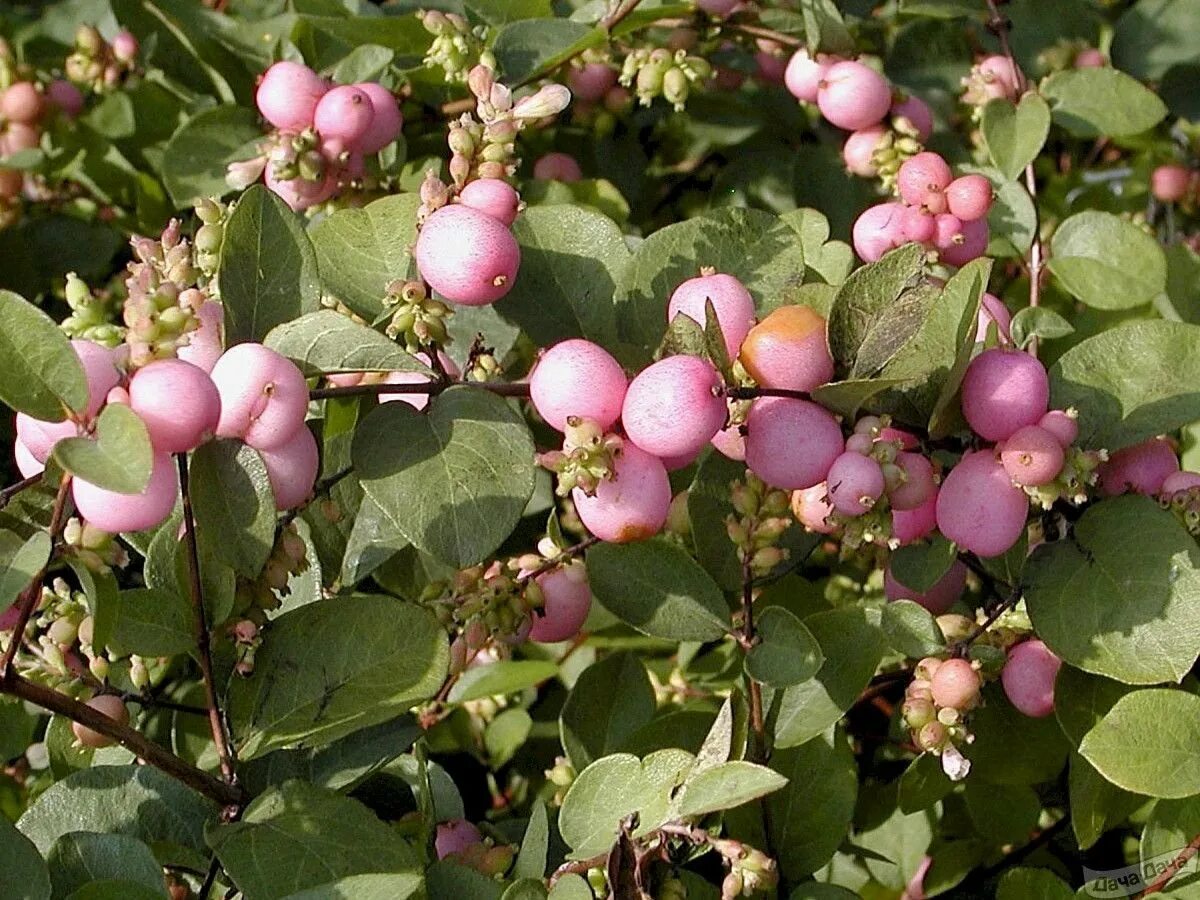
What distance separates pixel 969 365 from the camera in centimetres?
93

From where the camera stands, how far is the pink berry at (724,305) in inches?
36.4

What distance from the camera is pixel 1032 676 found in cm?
108

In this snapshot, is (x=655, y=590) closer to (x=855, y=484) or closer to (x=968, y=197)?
(x=855, y=484)

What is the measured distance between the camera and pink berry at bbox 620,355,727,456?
82 centimetres

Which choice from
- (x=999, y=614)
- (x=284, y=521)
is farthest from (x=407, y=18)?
(x=999, y=614)

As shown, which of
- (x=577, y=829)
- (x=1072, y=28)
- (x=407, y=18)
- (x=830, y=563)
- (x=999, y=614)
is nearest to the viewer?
(x=577, y=829)

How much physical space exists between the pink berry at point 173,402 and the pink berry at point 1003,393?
50cm

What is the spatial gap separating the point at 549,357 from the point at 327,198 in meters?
0.50

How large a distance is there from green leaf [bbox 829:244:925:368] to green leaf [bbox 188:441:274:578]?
39cm

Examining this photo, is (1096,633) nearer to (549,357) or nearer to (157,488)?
(549,357)

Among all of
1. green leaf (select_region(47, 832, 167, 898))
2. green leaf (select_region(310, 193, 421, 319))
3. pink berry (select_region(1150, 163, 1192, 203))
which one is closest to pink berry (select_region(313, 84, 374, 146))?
green leaf (select_region(310, 193, 421, 319))

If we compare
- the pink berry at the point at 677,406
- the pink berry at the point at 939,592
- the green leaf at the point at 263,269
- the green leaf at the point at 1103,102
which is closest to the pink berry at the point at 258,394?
the green leaf at the point at 263,269

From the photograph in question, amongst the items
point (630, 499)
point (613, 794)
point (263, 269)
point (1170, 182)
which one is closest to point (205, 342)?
point (263, 269)

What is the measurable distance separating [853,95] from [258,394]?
2.68 feet
